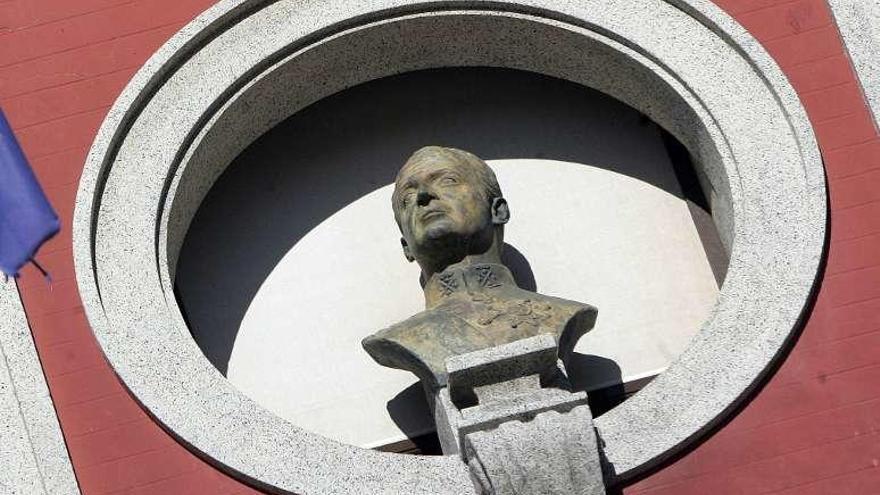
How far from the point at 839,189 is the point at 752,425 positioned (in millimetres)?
1350

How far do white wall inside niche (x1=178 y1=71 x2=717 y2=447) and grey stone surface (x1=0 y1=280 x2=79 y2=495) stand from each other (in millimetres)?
1252

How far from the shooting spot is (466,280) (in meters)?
9.54

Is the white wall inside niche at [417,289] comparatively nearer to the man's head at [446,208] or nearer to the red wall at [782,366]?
the man's head at [446,208]

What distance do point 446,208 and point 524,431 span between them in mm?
1713

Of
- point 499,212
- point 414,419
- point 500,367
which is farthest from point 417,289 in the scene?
point 500,367

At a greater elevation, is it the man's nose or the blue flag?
the blue flag

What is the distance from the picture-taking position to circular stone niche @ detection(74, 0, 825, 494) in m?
8.94

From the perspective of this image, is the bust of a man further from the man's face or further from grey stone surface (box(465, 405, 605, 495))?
grey stone surface (box(465, 405, 605, 495))

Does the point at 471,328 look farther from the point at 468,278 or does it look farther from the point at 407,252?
the point at 407,252

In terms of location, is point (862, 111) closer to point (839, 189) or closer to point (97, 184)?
point (839, 189)

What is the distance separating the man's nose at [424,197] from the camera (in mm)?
9594

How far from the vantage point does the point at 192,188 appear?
10.1 metres

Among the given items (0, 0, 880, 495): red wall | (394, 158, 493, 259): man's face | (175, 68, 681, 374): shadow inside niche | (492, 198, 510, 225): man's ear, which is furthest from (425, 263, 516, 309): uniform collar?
(0, 0, 880, 495): red wall

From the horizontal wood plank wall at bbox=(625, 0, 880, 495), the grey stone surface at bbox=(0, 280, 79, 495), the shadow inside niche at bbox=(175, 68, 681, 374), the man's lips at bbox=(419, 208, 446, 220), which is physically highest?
the shadow inside niche at bbox=(175, 68, 681, 374)
